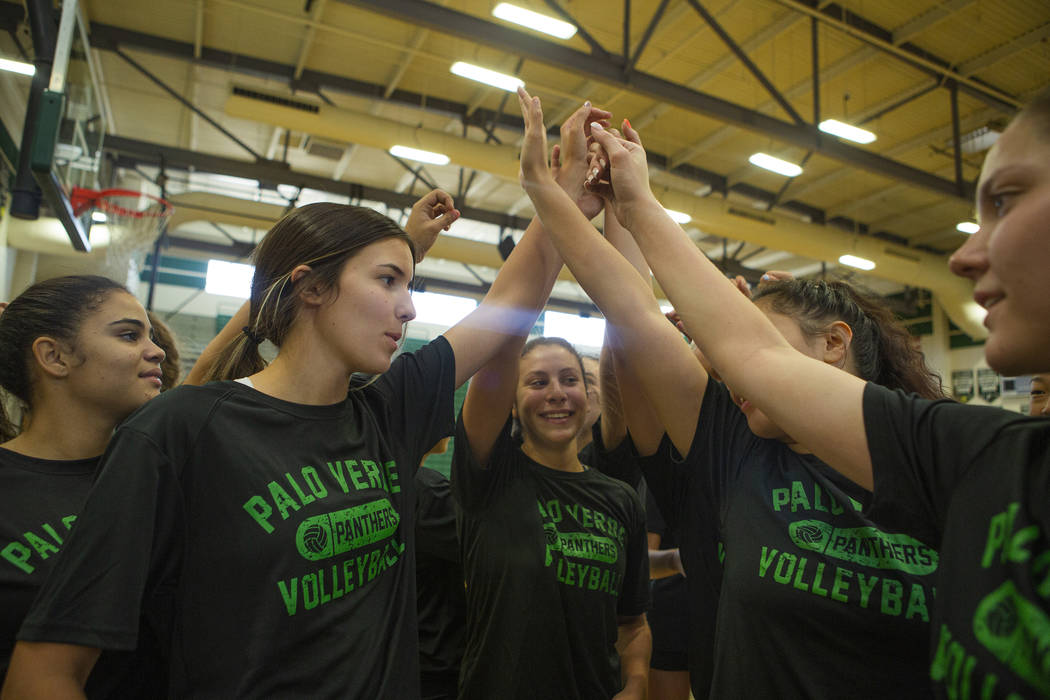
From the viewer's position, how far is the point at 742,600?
123 centimetres

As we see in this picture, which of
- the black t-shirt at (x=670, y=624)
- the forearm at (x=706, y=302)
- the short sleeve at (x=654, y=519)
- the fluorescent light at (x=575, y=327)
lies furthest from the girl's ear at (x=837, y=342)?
the fluorescent light at (x=575, y=327)

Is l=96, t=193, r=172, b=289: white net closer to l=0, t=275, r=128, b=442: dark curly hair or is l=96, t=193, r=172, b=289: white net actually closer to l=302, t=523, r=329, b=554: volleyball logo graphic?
l=0, t=275, r=128, b=442: dark curly hair

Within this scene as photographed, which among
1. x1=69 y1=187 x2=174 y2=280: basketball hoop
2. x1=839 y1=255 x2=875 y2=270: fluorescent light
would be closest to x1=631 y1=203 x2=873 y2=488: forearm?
x1=69 y1=187 x2=174 y2=280: basketball hoop

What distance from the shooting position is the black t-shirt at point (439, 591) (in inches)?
81.7

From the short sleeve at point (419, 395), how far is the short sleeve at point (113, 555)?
49 centimetres

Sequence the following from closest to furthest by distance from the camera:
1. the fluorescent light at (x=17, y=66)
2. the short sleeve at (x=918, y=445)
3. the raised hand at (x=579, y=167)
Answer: the short sleeve at (x=918, y=445)
the raised hand at (x=579, y=167)
the fluorescent light at (x=17, y=66)

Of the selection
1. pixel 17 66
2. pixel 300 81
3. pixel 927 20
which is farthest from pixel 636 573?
pixel 300 81

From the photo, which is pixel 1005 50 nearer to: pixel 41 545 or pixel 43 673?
pixel 41 545

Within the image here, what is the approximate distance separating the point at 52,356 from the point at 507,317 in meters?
1.05

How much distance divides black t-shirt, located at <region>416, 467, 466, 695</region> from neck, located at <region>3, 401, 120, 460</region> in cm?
92

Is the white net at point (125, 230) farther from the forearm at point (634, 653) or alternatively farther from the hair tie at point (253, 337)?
the forearm at point (634, 653)

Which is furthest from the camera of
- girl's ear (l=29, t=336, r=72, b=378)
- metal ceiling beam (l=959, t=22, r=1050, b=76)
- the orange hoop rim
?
metal ceiling beam (l=959, t=22, r=1050, b=76)

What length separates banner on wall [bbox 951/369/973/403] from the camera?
12.9 meters

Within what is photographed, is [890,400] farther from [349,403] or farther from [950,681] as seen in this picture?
[349,403]
